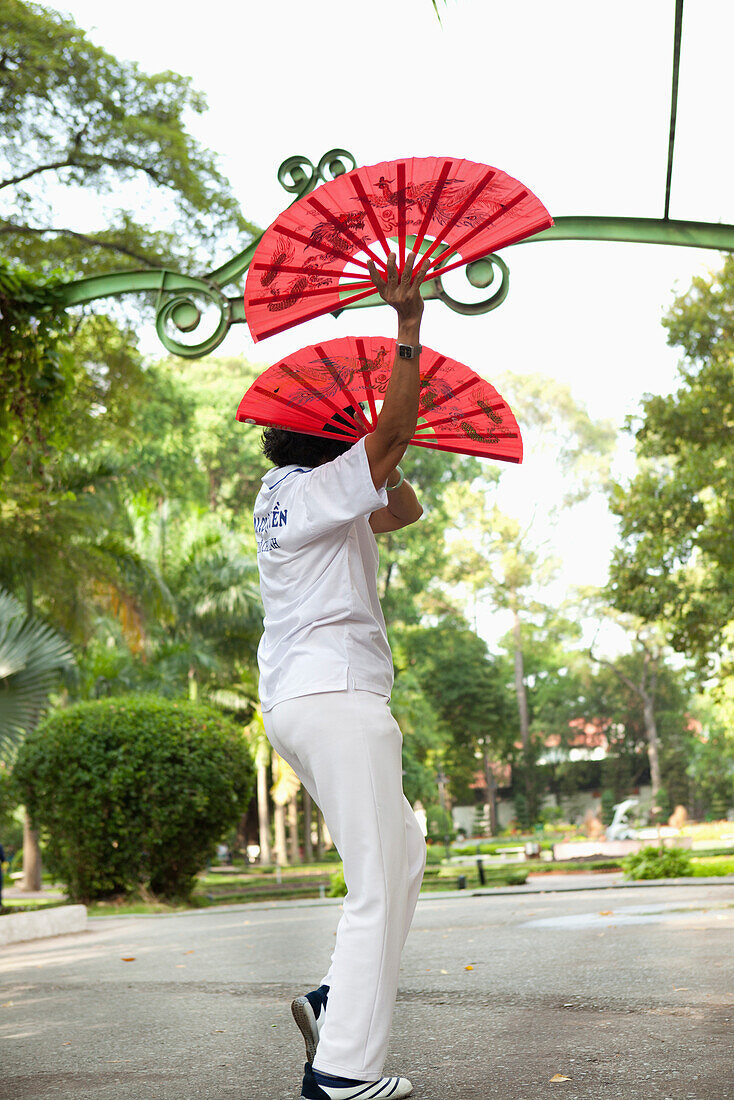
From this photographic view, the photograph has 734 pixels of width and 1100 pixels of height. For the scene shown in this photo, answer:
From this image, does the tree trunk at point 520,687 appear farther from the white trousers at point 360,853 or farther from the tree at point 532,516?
the white trousers at point 360,853

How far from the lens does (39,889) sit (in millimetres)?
30344

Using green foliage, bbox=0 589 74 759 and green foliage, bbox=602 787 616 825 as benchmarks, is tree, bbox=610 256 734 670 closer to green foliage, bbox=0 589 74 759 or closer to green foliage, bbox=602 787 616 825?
green foliage, bbox=0 589 74 759

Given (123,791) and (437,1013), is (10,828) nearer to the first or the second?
(123,791)

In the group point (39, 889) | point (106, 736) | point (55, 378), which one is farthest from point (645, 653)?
point (55, 378)

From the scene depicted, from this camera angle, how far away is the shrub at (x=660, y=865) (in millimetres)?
13539

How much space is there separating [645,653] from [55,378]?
44.8 m

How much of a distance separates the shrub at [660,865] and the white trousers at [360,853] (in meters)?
11.8

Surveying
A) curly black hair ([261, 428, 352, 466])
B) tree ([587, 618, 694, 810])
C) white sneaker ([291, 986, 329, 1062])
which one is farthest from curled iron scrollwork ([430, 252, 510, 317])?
tree ([587, 618, 694, 810])

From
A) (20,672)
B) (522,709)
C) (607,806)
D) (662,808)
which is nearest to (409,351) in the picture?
(20,672)

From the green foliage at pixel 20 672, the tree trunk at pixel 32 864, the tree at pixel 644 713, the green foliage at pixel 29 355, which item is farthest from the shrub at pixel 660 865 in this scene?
the tree at pixel 644 713

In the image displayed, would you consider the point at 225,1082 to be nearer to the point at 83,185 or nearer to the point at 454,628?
the point at 83,185

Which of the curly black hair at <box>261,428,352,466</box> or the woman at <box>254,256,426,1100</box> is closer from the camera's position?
the woman at <box>254,256,426,1100</box>

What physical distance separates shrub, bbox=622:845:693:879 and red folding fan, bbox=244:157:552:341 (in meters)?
11.6

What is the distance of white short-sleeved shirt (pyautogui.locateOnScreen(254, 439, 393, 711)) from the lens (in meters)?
2.72
